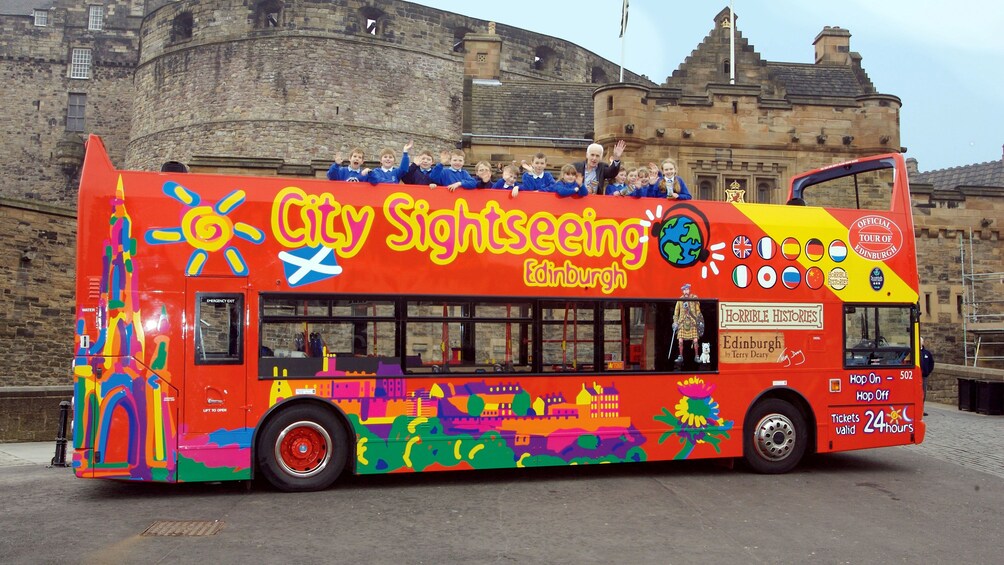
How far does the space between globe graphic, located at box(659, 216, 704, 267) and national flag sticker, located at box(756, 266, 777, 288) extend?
2.66 feet

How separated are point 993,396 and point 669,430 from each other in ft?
35.6

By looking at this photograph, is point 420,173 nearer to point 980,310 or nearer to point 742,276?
point 742,276

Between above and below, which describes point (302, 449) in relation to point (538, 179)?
below

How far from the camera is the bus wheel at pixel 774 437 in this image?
1023 centimetres

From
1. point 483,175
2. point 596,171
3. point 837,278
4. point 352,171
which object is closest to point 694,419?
point 837,278

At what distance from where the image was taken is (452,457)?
9.07 metres

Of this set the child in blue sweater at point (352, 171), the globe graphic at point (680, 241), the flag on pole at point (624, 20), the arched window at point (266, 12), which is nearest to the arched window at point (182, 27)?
the arched window at point (266, 12)

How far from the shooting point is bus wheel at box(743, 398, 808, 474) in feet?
33.6

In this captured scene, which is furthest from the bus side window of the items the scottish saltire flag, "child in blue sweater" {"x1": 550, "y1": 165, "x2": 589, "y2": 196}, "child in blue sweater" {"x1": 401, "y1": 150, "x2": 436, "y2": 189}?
"child in blue sweater" {"x1": 550, "y1": 165, "x2": 589, "y2": 196}

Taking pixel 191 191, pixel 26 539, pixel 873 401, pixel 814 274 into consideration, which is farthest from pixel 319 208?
pixel 873 401

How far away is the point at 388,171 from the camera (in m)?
9.50

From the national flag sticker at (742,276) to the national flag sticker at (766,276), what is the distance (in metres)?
0.12

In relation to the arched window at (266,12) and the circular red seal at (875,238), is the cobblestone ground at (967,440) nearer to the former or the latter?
the circular red seal at (875,238)

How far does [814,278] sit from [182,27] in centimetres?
3684
